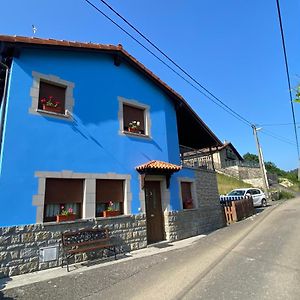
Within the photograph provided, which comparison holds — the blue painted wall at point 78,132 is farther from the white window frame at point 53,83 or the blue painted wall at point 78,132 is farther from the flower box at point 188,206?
the flower box at point 188,206

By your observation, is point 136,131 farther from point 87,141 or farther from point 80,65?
point 80,65

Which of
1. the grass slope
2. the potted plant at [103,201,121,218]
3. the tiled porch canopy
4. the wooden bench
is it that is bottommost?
the wooden bench

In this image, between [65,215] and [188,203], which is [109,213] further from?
[188,203]

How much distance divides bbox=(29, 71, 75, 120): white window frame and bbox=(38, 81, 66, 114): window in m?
0.12

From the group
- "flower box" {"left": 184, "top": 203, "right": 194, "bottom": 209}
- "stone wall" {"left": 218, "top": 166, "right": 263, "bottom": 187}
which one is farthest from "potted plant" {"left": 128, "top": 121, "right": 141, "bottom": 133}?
"stone wall" {"left": 218, "top": 166, "right": 263, "bottom": 187}

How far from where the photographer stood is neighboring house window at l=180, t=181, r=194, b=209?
11835mm

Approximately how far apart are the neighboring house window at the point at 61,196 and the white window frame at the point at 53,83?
6.59 feet

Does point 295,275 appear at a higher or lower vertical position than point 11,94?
lower

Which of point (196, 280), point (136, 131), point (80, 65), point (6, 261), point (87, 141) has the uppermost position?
point (80, 65)

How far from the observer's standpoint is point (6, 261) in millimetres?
6480

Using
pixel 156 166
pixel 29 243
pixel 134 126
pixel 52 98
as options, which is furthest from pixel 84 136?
pixel 29 243

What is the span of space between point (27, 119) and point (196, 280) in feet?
20.1

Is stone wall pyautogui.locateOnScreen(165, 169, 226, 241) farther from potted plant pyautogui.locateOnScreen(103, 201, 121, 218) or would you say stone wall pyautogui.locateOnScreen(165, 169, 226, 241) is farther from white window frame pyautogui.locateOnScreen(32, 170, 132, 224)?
potted plant pyautogui.locateOnScreen(103, 201, 121, 218)

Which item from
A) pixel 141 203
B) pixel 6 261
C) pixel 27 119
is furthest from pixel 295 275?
pixel 27 119
